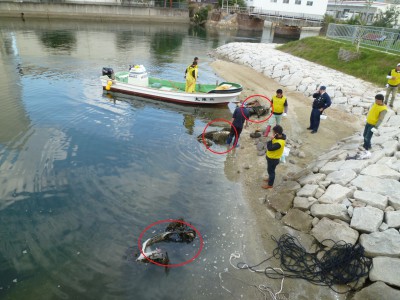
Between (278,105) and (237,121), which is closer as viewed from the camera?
(237,121)

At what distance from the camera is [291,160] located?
11492 millimetres

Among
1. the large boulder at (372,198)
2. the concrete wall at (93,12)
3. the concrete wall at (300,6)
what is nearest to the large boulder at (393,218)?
the large boulder at (372,198)

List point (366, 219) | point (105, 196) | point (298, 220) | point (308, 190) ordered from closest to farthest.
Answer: point (366, 219), point (298, 220), point (308, 190), point (105, 196)

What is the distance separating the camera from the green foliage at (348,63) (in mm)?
19328

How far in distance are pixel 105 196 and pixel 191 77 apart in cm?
1017

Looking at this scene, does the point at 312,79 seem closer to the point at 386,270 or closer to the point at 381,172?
the point at 381,172

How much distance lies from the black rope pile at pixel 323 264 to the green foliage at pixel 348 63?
16.0m

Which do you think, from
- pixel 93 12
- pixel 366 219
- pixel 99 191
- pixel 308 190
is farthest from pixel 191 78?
pixel 93 12

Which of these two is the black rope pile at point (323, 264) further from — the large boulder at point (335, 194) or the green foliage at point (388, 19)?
the green foliage at point (388, 19)

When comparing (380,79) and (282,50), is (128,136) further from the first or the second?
(282,50)

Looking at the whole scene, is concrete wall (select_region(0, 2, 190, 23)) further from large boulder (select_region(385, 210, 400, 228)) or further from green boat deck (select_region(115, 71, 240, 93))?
large boulder (select_region(385, 210, 400, 228))

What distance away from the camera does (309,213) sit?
8.31m

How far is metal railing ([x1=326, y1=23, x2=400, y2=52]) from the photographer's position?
21188 millimetres

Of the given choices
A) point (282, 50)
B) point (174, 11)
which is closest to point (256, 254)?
point (282, 50)
